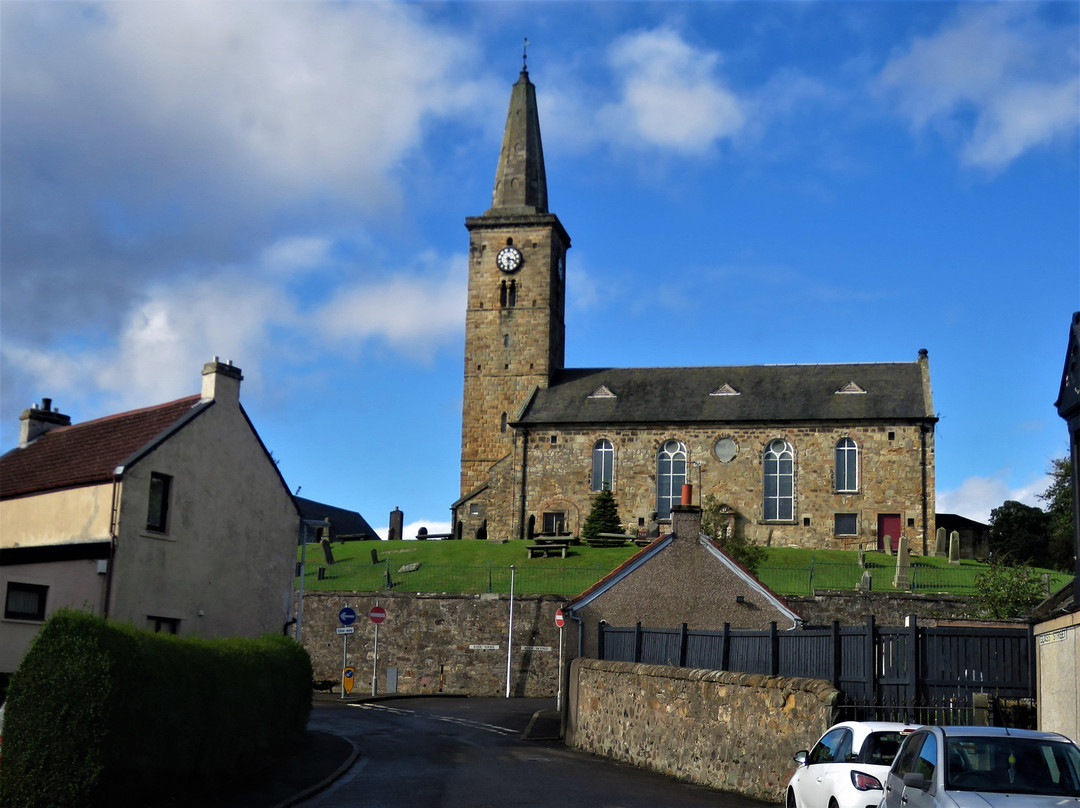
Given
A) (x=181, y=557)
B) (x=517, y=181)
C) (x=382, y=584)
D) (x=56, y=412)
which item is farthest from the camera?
(x=517, y=181)

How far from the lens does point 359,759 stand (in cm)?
2292

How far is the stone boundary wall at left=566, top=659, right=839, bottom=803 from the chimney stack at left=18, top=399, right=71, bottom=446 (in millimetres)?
15377

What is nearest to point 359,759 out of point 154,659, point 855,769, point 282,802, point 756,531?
point 282,802

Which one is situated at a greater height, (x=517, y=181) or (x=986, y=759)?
(x=517, y=181)

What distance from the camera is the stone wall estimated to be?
4216 cm

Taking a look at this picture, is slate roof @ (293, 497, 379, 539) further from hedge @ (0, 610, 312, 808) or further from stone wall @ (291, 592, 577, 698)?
hedge @ (0, 610, 312, 808)

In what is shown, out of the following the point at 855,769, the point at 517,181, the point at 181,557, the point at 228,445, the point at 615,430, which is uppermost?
the point at 517,181

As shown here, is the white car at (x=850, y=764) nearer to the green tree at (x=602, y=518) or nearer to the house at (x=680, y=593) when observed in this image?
the house at (x=680, y=593)

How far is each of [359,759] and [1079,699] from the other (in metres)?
13.2

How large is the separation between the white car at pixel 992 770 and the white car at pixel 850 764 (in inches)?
78.7

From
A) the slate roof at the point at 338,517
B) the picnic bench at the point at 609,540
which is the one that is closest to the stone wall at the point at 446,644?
the picnic bench at the point at 609,540

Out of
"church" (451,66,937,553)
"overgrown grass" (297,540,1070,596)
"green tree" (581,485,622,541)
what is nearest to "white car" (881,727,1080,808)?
"overgrown grass" (297,540,1070,596)

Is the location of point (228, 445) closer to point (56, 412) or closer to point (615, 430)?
point (56, 412)

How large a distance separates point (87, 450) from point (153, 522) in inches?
129
